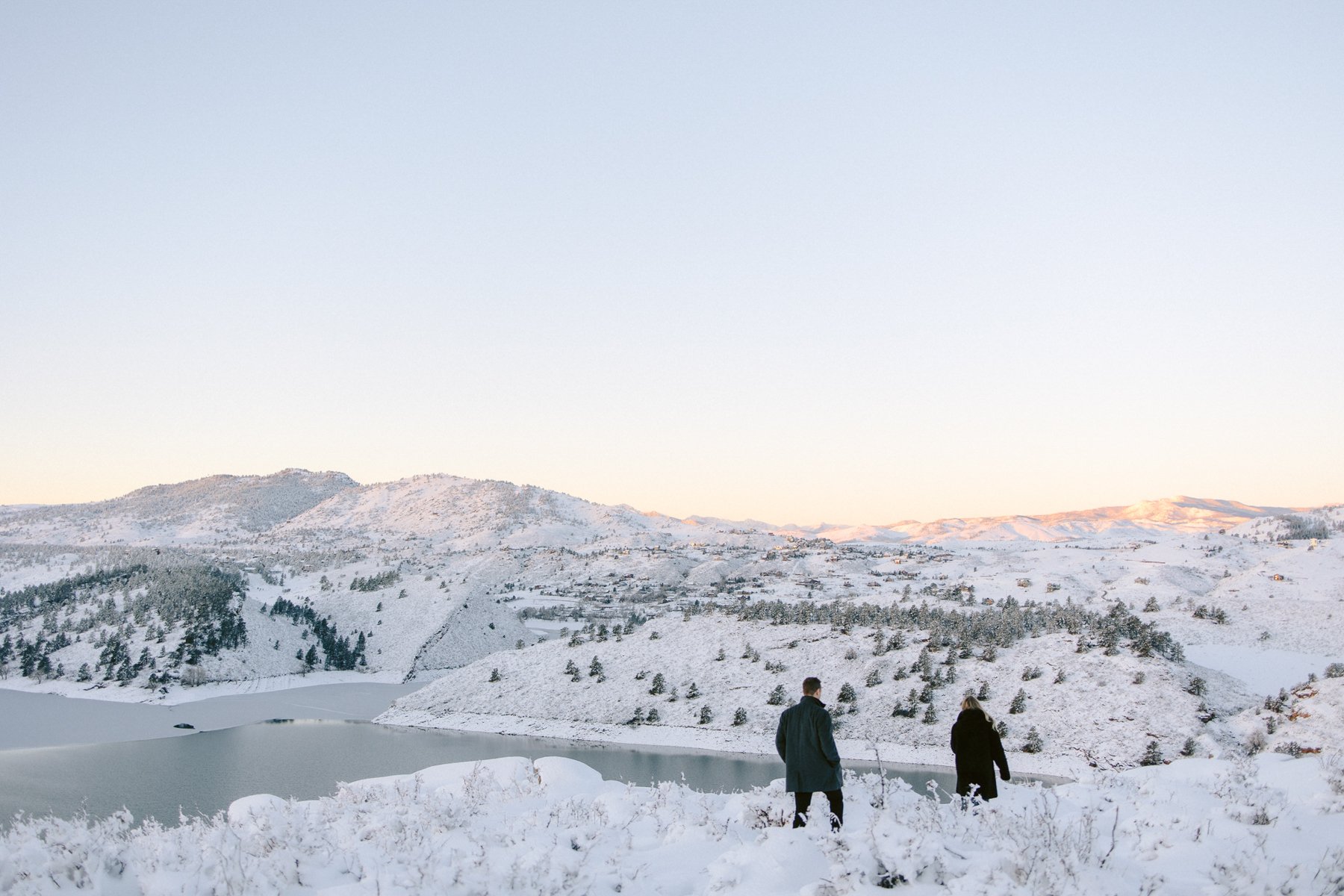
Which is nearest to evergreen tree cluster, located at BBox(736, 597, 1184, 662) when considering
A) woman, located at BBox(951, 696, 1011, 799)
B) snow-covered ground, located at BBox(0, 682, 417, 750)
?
snow-covered ground, located at BBox(0, 682, 417, 750)

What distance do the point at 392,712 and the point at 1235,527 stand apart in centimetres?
16157

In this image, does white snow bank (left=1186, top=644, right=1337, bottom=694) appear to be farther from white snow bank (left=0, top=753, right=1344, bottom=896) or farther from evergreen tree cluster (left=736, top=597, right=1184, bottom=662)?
white snow bank (left=0, top=753, right=1344, bottom=896)

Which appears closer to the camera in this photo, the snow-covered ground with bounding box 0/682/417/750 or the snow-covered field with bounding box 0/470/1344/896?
the snow-covered field with bounding box 0/470/1344/896

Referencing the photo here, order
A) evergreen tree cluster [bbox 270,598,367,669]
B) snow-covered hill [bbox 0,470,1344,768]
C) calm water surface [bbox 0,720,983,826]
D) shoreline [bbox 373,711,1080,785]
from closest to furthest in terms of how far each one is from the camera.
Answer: calm water surface [bbox 0,720,983,826] < shoreline [bbox 373,711,1080,785] < snow-covered hill [bbox 0,470,1344,768] < evergreen tree cluster [bbox 270,598,367,669]

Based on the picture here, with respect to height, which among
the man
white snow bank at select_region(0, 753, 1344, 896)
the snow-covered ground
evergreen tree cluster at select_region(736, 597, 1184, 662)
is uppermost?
A: the man

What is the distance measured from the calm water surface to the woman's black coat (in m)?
18.5

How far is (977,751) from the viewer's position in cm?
1250

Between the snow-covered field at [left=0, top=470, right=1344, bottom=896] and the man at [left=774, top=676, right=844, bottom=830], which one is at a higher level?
the man at [left=774, top=676, right=844, bottom=830]

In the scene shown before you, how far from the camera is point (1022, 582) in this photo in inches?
3531

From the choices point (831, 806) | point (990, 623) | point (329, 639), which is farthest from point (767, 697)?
point (329, 639)

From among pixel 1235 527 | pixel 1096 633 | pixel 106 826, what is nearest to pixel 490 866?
pixel 106 826

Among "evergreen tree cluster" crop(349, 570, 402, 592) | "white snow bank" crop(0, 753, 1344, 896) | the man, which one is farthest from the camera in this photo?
"evergreen tree cluster" crop(349, 570, 402, 592)

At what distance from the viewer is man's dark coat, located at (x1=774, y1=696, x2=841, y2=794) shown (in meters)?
11.6

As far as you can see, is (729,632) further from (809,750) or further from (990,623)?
(809,750)
